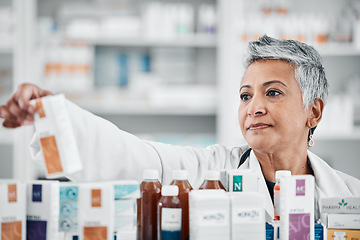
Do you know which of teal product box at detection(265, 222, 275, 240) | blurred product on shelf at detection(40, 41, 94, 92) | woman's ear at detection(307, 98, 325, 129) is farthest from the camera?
blurred product on shelf at detection(40, 41, 94, 92)

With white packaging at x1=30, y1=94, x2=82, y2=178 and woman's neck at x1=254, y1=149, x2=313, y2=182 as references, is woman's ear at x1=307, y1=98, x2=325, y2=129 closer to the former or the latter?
woman's neck at x1=254, y1=149, x2=313, y2=182

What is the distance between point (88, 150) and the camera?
1361 mm

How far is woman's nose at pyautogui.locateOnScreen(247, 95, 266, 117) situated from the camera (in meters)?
1.47

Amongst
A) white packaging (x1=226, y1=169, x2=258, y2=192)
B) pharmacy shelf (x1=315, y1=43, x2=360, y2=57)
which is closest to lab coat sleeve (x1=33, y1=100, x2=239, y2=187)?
white packaging (x1=226, y1=169, x2=258, y2=192)

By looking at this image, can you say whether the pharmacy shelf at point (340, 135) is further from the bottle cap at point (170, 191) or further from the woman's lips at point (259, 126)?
the bottle cap at point (170, 191)

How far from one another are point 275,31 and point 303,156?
1774mm

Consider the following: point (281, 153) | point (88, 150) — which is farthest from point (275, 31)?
point (88, 150)

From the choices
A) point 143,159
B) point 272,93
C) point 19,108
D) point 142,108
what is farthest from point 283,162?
point 142,108

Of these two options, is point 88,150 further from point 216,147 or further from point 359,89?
point 359,89

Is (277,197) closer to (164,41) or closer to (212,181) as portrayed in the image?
(212,181)

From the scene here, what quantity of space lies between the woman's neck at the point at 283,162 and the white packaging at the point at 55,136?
70 cm

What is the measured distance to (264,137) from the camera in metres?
1.49

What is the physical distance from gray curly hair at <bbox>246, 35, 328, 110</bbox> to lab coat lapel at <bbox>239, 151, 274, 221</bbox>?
0.87 feet

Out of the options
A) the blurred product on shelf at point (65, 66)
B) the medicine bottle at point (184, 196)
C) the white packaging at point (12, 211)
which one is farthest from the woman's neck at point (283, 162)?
the blurred product on shelf at point (65, 66)
